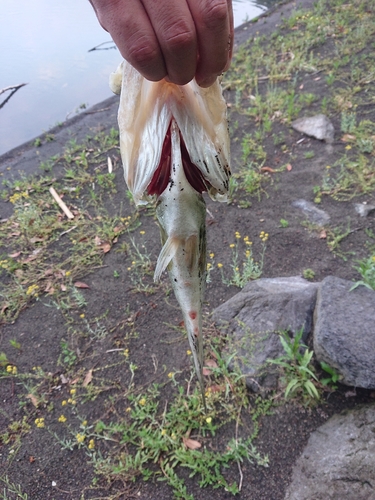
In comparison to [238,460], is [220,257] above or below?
above

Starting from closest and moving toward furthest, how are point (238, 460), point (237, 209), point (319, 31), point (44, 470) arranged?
point (238, 460), point (44, 470), point (237, 209), point (319, 31)

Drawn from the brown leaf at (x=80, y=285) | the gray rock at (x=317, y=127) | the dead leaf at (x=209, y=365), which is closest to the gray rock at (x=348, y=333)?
→ the dead leaf at (x=209, y=365)

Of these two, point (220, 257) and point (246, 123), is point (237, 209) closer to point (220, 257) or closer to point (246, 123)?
point (220, 257)

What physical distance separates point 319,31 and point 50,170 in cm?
529

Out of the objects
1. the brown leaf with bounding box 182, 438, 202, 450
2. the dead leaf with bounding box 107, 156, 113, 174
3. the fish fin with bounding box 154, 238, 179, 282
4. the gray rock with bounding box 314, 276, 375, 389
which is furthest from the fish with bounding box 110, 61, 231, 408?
the dead leaf with bounding box 107, 156, 113, 174

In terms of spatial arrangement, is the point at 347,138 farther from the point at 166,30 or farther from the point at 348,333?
the point at 166,30

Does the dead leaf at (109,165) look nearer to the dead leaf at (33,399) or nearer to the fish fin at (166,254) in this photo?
the dead leaf at (33,399)

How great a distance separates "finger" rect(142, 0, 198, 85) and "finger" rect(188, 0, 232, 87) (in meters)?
0.02

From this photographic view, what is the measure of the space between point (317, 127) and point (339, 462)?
147 inches

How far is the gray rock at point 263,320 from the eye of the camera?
2.38 metres

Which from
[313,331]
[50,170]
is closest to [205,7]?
[313,331]

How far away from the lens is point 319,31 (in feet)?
21.8

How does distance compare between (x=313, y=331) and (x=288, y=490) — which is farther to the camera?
(x=313, y=331)

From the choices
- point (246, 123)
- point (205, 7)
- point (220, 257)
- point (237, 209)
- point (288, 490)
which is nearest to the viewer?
point (205, 7)
